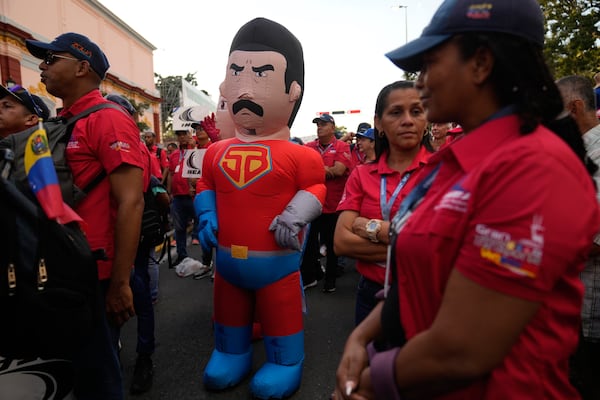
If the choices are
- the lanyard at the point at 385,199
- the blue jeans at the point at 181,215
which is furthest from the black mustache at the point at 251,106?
the blue jeans at the point at 181,215

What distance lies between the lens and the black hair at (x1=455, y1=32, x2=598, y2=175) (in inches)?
33.5

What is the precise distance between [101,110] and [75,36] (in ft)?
1.60

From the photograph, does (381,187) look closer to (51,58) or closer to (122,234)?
(122,234)

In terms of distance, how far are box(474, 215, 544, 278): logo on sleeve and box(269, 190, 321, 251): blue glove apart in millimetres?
1698

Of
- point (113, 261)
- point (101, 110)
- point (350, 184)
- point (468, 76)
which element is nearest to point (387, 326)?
point (468, 76)

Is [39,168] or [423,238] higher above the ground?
[39,168]

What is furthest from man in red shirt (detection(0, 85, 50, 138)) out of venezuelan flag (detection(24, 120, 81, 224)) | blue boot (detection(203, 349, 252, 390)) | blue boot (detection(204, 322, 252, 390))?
blue boot (detection(203, 349, 252, 390))

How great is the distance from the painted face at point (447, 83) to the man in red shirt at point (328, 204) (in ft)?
11.6

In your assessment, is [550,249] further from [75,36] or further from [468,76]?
[75,36]

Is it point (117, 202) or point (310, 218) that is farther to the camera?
point (310, 218)

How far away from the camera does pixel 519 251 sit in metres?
0.71

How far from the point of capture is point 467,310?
750 millimetres

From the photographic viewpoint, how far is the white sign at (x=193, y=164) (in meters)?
3.98

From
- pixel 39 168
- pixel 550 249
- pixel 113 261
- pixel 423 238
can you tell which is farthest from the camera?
pixel 113 261
